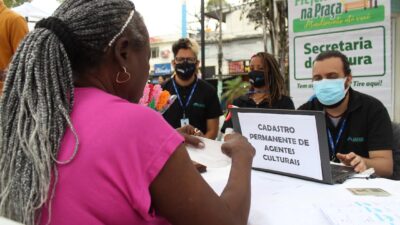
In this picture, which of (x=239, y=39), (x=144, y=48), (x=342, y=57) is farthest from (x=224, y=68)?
(x=144, y=48)

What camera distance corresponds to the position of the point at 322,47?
169 inches

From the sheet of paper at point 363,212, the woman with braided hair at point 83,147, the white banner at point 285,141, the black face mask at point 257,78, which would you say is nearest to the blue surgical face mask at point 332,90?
the white banner at point 285,141

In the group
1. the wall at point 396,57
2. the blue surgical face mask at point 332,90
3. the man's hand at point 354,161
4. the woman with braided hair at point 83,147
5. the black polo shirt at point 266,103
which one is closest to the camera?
the woman with braided hair at point 83,147

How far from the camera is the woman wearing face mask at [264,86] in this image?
135 inches

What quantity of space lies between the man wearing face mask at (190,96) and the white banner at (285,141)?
1.61m

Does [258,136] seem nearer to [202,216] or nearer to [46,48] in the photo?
[202,216]

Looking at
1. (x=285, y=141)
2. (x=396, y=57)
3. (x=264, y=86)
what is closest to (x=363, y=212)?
(x=285, y=141)

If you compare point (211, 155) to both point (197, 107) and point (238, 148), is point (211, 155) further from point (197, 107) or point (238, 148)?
point (197, 107)

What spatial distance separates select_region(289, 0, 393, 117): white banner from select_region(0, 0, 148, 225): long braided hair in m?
3.55

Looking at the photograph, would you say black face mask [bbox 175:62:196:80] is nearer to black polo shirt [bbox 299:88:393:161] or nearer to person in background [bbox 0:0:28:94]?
person in background [bbox 0:0:28:94]

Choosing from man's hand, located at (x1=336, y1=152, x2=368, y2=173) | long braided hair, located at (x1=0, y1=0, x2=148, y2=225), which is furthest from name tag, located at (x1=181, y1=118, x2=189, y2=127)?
long braided hair, located at (x1=0, y1=0, x2=148, y2=225)

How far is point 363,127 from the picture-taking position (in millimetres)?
2389

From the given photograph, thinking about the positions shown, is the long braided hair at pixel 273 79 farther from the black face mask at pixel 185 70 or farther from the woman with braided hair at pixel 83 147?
the woman with braided hair at pixel 83 147

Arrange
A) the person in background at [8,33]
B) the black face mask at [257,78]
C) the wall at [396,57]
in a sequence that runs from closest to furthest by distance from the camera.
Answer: the person in background at [8,33] → the black face mask at [257,78] → the wall at [396,57]
